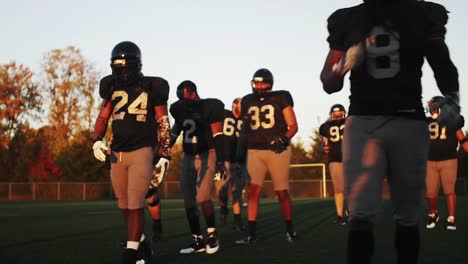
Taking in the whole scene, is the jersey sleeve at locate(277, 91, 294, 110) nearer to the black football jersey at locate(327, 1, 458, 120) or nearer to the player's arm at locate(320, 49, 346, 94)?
the player's arm at locate(320, 49, 346, 94)

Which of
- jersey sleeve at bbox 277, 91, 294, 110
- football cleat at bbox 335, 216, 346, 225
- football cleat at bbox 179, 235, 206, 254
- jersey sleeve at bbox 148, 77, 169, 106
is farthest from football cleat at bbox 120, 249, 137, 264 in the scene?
football cleat at bbox 335, 216, 346, 225

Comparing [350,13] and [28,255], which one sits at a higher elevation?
[350,13]

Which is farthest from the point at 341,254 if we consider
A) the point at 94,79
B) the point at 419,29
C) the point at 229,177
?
the point at 94,79

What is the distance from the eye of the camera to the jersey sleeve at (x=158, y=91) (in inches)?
227

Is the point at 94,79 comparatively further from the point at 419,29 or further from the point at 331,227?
the point at 419,29

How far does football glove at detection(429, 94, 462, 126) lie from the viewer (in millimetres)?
3469

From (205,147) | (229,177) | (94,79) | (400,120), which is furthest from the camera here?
(94,79)

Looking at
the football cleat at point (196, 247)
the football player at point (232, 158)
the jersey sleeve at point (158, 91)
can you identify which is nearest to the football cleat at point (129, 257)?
the jersey sleeve at point (158, 91)

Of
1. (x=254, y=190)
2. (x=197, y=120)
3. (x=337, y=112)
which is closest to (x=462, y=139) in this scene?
(x=337, y=112)

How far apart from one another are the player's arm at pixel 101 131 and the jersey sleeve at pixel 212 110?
2.12 metres

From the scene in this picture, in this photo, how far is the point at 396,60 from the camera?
11.8 ft

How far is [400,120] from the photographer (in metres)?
3.55

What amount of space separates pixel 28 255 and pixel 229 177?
603 cm

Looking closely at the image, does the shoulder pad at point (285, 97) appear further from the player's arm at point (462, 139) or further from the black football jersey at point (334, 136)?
the player's arm at point (462, 139)
